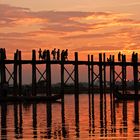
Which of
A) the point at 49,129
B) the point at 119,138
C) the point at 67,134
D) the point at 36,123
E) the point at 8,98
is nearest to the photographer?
the point at 119,138

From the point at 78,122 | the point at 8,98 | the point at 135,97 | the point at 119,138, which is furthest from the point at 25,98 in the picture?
the point at 119,138

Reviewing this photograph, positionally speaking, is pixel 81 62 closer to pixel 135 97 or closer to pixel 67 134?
pixel 135 97

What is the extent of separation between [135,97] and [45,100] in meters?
9.23

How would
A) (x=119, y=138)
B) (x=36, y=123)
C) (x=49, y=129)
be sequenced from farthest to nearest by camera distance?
1. (x=36, y=123)
2. (x=49, y=129)
3. (x=119, y=138)

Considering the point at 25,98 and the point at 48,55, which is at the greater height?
the point at 48,55

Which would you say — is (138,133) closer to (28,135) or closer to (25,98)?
(28,135)

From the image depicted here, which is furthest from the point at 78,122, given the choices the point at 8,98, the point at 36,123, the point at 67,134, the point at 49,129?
the point at 8,98

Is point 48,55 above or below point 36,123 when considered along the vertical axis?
above

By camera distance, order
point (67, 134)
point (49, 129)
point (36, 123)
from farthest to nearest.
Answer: point (36, 123) < point (49, 129) < point (67, 134)

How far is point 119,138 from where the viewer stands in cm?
2269

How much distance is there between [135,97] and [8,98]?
13129 mm

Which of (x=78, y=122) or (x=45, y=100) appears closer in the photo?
(x=78, y=122)

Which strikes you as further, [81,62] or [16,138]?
[81,62]

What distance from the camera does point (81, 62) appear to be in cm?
6147
